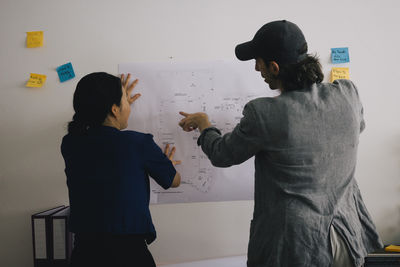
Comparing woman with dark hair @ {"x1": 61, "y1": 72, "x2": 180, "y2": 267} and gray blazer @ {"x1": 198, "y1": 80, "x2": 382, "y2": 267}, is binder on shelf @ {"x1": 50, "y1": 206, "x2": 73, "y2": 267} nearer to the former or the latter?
woman with dark hair @ {"x1": 61, "y1": 72, "x2": 180, "y2": 267}

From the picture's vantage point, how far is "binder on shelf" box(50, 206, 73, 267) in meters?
1.35

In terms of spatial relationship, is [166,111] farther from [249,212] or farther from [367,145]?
[367,145]

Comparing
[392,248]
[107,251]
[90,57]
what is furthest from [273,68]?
[392,248]

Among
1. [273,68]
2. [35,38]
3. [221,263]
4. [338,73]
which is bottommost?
[221,263]

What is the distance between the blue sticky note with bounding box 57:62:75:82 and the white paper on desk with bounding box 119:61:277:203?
1.03 feet

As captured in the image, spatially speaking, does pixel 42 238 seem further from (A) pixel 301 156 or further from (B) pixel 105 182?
(A) pixel 301 156

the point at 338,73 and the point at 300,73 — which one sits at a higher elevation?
the point at 338,73

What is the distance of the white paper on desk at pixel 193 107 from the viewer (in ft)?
4.78

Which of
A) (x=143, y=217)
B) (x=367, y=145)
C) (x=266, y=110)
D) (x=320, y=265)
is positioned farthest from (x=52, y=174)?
(x=367, y=145)

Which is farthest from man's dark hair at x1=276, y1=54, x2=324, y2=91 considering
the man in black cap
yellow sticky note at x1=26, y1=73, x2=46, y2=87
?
yellow sticky note at x1=26, y1=73, x2=46, y2=87

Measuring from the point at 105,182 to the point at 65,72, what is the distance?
2.79 ft

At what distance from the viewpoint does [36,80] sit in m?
1.56

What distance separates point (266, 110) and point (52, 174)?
1251 millimetres

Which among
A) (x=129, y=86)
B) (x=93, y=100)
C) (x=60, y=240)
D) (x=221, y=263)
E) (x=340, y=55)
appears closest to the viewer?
(x=93, y=100)
